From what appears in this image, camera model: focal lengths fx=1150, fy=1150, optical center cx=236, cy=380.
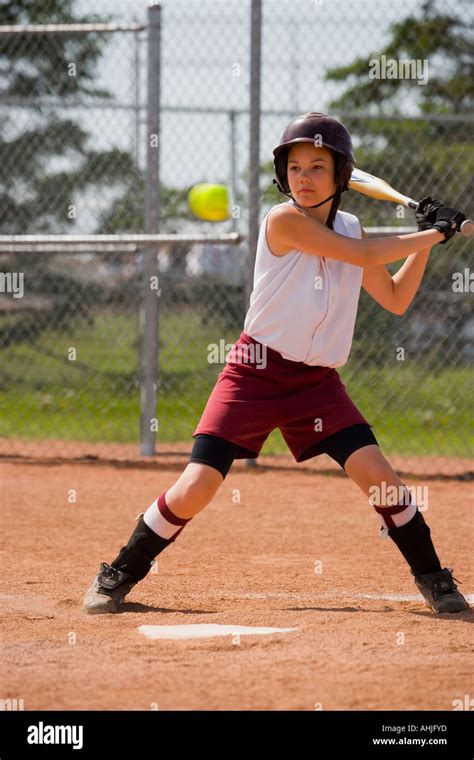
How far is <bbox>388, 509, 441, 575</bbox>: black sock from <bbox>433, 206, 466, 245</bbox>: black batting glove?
1.00 m

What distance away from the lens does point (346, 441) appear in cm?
409

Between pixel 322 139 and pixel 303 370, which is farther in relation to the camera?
pixel 303 370

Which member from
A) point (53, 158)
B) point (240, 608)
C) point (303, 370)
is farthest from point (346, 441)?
point (53, 158)

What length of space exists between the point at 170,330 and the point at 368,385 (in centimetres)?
178

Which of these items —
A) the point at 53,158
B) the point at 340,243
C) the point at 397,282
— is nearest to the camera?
the point at 340,243

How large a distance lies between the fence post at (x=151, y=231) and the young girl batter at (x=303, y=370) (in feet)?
14.3

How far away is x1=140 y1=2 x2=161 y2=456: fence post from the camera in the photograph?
8.48 m

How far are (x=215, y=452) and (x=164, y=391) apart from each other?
4.82m

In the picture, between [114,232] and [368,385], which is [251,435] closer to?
[368,385]

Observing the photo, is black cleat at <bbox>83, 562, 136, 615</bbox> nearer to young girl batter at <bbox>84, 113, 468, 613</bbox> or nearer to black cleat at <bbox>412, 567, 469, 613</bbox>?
young girl batter at <bbox>84, 113, 468, 613</bbox>

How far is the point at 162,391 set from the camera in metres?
8.88

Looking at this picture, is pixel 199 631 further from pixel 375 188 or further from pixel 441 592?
pixel 375 188

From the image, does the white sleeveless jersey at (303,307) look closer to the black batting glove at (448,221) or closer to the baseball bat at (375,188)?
the black batting glove at (448,221)
